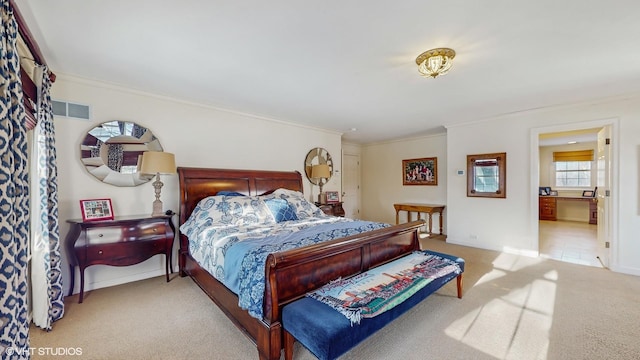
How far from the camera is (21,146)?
1.43 m

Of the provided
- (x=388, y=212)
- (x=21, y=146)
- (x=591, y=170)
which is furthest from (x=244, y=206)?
(x=591, y=170)

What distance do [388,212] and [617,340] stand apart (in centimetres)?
495

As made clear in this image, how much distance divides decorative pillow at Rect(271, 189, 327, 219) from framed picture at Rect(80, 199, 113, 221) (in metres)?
1.98

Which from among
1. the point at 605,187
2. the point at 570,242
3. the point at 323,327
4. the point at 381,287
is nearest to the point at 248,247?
the point at 323,327

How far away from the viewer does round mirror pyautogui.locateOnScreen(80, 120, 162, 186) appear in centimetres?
300

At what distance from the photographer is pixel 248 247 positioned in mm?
2102

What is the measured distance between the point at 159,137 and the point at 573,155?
1036 cm

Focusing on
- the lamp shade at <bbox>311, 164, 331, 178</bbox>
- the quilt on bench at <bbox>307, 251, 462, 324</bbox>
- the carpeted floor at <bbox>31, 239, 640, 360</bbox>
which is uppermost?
the lamp shade at <bbox>311, 164, 331, 178</bbox>

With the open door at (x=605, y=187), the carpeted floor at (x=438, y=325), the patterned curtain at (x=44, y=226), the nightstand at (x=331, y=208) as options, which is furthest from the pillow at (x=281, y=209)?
the open door at (x=605, y=187)

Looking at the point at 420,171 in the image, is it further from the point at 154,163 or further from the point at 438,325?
the point at 154,163

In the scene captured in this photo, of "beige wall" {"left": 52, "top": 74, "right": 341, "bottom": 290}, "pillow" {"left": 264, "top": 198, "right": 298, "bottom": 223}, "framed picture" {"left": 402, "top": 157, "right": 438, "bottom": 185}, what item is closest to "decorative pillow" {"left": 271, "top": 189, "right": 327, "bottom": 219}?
"pillow" {"left": 264, "top": 198, "right": 298, "bottom": 223}

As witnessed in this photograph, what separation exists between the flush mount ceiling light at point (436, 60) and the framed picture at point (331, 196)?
340 cm

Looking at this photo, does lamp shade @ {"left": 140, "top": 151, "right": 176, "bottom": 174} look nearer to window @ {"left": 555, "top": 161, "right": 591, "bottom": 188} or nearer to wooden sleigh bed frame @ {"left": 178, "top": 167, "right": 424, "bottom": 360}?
wooden sleigh bed frame @ {"left": 178, "top": 167, "right": 424, "bottom": 360}

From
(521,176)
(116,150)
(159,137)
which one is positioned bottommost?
(521,176)
